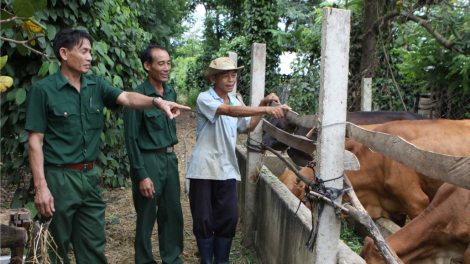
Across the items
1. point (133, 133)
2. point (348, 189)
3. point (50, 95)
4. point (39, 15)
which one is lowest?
point (348, 189)

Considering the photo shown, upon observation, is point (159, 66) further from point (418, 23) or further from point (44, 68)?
point (418, 23)

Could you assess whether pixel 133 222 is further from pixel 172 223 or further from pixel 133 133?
pixel 133 133

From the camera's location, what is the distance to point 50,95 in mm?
2705

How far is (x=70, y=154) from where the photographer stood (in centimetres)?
275

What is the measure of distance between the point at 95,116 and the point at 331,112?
1.71 metres

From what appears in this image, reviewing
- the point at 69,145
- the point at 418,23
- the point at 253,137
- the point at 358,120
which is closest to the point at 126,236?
the point at 253,137

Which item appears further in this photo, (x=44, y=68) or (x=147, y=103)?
(x=44, y=68)

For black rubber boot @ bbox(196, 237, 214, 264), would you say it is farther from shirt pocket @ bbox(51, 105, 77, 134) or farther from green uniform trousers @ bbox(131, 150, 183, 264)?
shirt pocket @ bbox(51, 105, 77, 134)

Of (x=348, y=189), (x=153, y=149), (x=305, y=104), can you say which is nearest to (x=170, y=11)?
(x=305, y=104)

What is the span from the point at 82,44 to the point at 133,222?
2771 millimetres

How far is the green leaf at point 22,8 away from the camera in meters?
1.85

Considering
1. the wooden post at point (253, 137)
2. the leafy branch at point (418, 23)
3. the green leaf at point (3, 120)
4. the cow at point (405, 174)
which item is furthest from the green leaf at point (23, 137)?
the leafy branch at point (418, 23)

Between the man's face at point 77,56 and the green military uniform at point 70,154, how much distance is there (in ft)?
0.36

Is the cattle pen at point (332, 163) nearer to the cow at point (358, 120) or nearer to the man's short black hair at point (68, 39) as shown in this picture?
the man's short black hair at point (68, 39)
